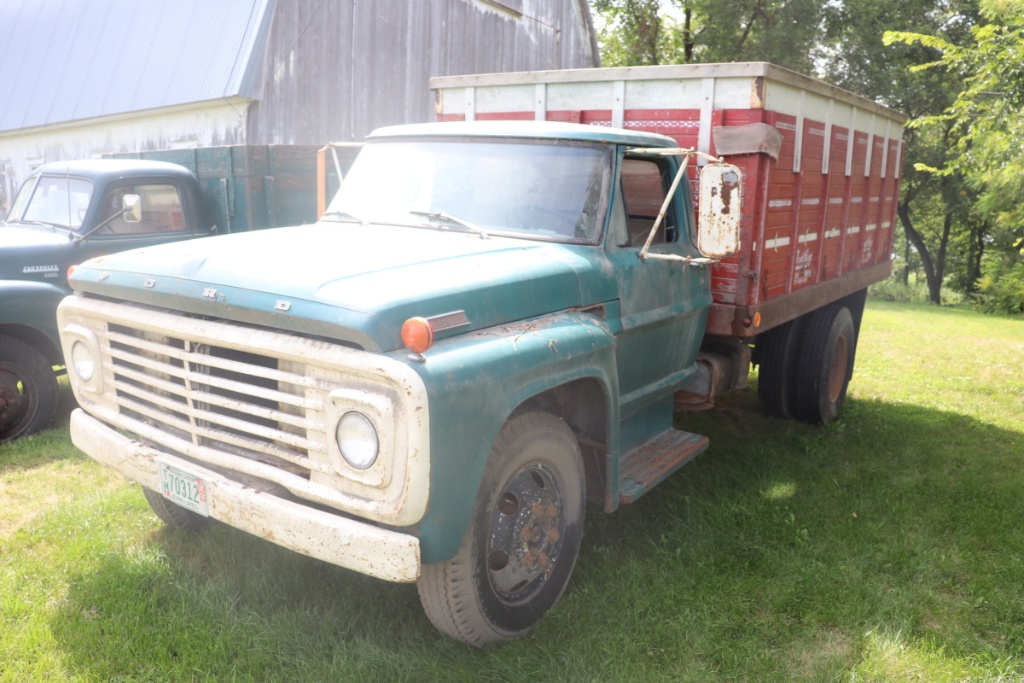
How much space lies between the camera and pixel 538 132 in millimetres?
4238

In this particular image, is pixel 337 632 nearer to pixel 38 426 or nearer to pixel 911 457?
pixel 38 426

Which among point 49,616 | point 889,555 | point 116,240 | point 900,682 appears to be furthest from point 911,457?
point 116,240

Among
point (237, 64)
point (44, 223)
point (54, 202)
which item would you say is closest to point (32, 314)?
point (44, 223)

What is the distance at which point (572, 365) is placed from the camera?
3473 mm

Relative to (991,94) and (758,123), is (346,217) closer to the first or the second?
(758,123)

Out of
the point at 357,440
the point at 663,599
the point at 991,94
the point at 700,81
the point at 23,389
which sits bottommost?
the point at 663,599

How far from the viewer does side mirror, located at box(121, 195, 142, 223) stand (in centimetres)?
650

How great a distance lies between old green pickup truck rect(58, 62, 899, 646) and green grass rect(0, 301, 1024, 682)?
Result: 33 centimetres

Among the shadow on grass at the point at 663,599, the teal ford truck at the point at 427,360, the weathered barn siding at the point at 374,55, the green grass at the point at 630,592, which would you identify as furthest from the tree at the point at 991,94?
the weathered barn siding at the point at 374,55

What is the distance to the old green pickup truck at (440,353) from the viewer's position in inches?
113

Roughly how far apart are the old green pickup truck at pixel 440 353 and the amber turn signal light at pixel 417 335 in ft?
0.04

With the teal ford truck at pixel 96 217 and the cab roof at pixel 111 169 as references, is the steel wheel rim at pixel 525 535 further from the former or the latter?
the cab roof at pixel 111 169

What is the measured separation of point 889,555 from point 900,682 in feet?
3.89

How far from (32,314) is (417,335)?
4.29 m
